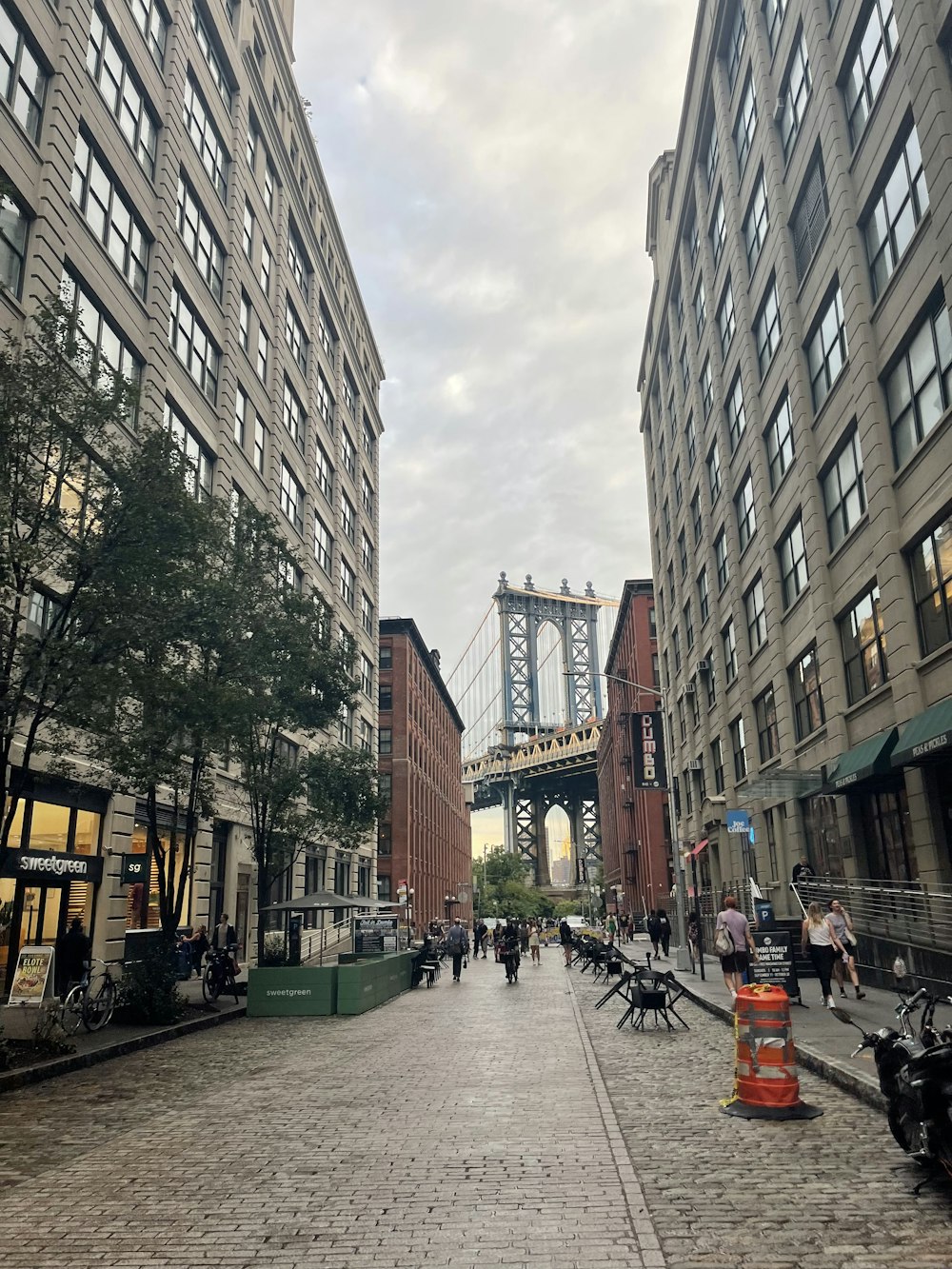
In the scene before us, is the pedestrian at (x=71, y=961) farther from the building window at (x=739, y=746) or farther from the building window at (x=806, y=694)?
the building window at (x=739, y=746)

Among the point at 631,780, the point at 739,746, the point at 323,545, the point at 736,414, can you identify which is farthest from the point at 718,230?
the point at 631,780

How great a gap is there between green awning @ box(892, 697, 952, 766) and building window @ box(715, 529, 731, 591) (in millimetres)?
20644

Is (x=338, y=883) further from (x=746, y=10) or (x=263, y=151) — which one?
(x=746, y=10)

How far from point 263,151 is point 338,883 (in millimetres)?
34570

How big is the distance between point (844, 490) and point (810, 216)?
793 centimetres

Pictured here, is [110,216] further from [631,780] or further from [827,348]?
[631,780]

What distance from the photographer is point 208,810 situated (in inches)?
841

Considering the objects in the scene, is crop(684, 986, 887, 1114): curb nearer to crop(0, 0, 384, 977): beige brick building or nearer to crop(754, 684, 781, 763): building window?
crop(0, 0, 384, 977): beige brick building

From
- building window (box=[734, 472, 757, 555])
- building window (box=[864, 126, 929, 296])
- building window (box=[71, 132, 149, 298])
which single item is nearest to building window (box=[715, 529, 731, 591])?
building window (box=[734, 472, 757, 555])

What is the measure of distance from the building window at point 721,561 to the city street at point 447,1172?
88.3 feet

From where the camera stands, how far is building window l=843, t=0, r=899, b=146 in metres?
20.6

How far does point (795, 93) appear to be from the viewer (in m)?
27.5

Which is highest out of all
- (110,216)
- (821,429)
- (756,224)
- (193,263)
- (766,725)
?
(756,224)

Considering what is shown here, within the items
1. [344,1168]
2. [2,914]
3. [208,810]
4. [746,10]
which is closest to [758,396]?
[746,10]
